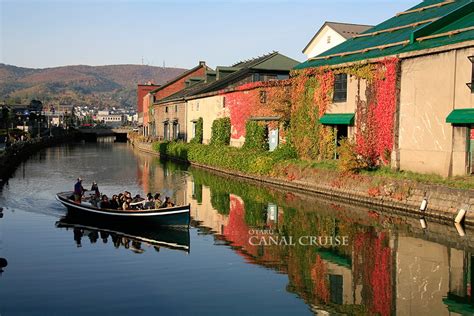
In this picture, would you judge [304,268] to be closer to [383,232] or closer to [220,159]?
[383,232]

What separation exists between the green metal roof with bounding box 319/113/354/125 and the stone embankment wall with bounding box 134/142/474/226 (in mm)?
4049

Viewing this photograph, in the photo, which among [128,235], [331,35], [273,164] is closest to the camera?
[128,235]

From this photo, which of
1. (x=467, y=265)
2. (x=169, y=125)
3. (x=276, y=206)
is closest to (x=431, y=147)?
(x=276, y=206)

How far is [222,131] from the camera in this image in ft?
187

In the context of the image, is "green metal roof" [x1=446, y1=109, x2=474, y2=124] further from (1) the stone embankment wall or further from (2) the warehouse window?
(2) the warehouse window

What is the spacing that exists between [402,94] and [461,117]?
5790 mm

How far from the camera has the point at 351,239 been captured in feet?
72.0

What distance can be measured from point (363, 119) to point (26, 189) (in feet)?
80.7

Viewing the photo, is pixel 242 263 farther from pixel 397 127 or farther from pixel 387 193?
pixel 397 127

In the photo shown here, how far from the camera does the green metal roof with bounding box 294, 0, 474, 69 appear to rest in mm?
29528

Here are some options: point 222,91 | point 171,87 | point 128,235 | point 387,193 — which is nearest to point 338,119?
point 387,193

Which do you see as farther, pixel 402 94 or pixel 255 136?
pixel 255 136

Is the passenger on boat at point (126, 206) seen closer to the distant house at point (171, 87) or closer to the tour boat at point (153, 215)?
the tour boat at point (153, 215)

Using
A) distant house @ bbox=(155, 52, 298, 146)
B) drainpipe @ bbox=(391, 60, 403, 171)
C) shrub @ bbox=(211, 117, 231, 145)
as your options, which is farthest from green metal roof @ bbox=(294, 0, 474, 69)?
shrub @ bbox=(211, 117, 231, 145)
